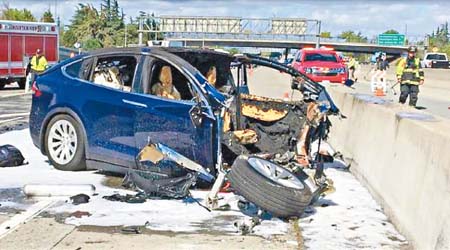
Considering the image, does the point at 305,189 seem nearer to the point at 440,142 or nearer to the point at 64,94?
the point at 440,142

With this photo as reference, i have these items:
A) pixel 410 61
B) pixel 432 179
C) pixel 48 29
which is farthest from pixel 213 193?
pixel 48 29

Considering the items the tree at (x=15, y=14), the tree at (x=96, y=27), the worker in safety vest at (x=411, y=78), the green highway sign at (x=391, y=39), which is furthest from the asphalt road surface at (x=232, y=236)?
the green highway sign at (x=391, y=39)

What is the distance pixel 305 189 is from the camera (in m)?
6.69

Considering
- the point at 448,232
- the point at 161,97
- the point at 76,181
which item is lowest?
the point at 76,181

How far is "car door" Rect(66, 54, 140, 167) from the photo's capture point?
8344mm

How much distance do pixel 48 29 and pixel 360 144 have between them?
89.8 ft

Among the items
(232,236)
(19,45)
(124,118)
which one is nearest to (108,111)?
(124,118)

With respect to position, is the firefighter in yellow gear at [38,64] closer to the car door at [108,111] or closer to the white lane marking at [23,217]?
the car door at [108,111]

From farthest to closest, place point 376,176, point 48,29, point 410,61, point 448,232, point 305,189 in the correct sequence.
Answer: point 48,29 → point 410,61 → point 376,176 → point 305,189 → point 448,232

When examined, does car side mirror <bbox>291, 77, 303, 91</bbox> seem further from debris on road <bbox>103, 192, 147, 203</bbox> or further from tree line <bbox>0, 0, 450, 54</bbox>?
tree line <bbox>0, 0, 450, 54</bbox>

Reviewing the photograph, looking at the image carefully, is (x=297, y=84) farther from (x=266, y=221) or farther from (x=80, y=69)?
(x=80, y=69)

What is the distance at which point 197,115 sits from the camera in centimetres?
775

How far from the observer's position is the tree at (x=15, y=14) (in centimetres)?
7877

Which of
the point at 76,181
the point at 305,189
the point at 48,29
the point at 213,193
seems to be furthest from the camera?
the point at 48,29
